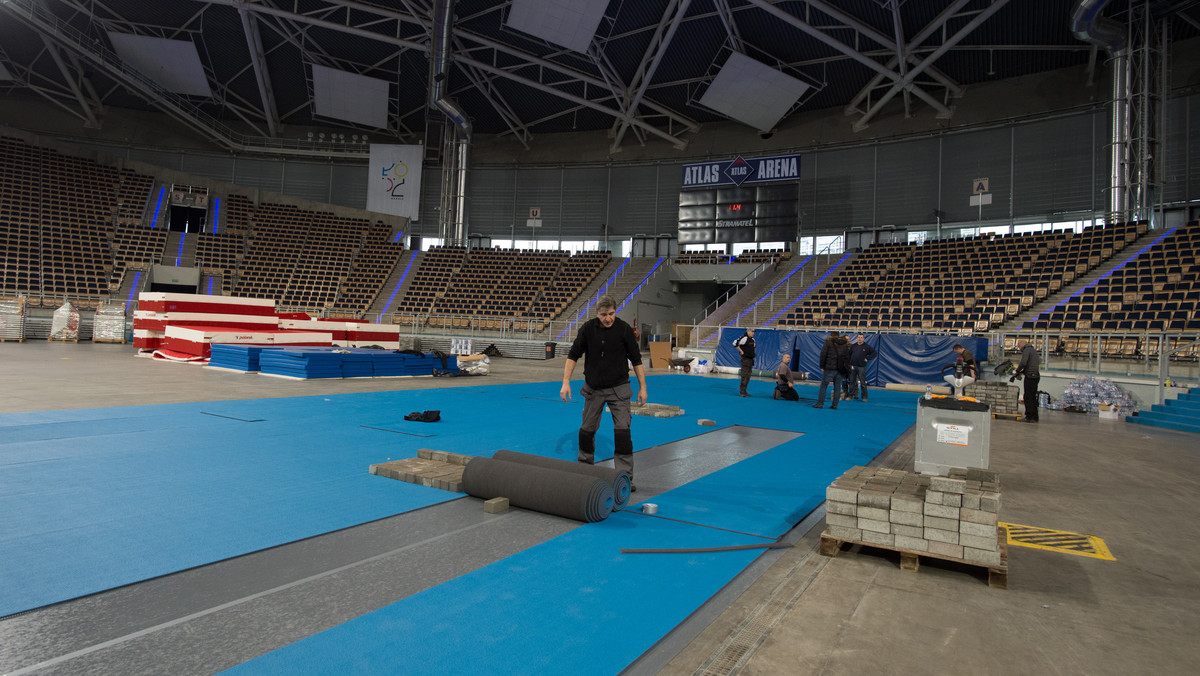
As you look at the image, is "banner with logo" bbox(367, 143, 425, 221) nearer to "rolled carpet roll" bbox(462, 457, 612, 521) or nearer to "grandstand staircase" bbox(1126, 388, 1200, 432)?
"grandstand staircase" bbox(1126, 388, 1200, 432)

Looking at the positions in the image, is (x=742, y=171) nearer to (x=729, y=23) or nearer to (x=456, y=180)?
(x=729, y=23)

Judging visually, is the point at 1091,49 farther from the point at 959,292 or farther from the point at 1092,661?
the point at 1092,661

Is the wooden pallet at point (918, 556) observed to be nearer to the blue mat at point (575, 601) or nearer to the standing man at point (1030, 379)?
the blue mat at point (575, 601)

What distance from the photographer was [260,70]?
34531 millimetres

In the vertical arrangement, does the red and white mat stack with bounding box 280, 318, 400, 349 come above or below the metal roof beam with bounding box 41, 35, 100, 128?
below

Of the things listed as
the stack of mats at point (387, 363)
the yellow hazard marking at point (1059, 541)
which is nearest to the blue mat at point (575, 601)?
the yellow hazard marking at point (1059, 541)

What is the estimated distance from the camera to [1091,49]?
25812mm

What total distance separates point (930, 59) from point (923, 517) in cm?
2880

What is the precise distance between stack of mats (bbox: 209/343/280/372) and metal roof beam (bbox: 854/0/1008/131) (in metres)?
27.7

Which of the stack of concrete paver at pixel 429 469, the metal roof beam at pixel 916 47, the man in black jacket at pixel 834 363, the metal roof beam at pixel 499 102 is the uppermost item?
the metal roof beam at pixel 499 102

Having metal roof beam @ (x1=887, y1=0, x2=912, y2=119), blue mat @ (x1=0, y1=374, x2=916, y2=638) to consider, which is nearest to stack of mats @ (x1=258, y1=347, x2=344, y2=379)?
blue mat @ (x1=0, y1=374, x2=916, y2=638)

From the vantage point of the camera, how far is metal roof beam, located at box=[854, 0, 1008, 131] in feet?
78.0

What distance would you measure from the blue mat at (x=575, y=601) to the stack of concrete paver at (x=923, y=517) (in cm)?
65

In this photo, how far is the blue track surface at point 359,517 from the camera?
9.23 feet
